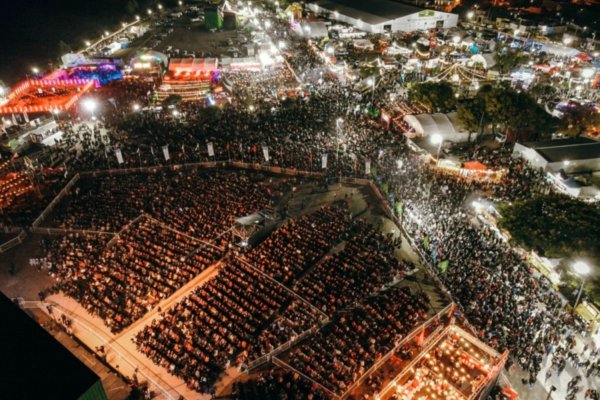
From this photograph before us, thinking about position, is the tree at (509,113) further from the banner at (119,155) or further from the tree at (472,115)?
the banner at (119,155)

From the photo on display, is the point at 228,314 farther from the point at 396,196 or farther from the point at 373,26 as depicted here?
the point at 373,26

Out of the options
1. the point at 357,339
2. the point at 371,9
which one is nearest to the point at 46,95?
the point at 357,339

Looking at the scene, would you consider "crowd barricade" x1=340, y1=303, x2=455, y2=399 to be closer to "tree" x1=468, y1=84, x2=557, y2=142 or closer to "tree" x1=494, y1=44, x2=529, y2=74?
"tree" x1=468, y1=84, x2=557, y2=142

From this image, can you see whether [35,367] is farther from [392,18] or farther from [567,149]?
[392,18]

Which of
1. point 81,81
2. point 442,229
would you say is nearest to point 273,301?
point 442,229

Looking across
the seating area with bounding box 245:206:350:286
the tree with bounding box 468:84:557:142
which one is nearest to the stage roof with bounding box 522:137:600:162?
the tree with bounding box 468:84:557:142

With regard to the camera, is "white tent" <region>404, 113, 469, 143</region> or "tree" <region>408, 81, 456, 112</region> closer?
"white tent" <region>404, 113, 469, 143</region>

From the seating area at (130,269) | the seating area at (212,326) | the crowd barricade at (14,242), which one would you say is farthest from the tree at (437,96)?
the crowd barricade at (14,242)
